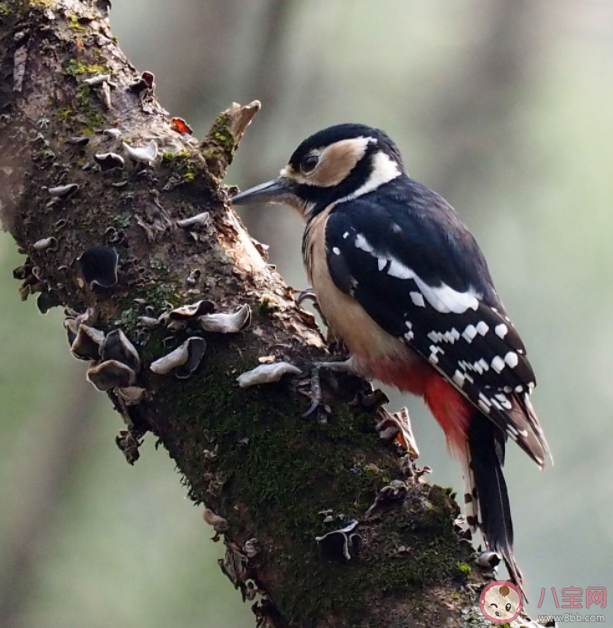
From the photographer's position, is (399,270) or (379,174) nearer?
(399,270)

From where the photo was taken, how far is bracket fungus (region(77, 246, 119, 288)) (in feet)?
5.82

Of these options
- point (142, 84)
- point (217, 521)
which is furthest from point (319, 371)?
point (142, 84)

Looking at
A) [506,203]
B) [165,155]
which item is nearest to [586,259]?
[506,203]

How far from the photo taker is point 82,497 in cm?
350

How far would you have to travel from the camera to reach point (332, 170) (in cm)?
266

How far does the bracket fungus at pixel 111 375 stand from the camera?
66.0 inches

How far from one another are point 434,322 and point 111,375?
0.94 meters

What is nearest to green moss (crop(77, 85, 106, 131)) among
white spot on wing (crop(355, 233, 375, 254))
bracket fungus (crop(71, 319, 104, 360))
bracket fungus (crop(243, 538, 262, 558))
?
bracket fungus (crop(71, 319, 104, 360))

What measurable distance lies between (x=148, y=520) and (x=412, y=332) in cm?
204

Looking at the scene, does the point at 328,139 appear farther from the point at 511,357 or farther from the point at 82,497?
the point at 82,497

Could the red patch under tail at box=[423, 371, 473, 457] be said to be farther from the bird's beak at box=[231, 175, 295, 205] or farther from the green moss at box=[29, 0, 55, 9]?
the green moss at box=[29, 0, 55, 9]

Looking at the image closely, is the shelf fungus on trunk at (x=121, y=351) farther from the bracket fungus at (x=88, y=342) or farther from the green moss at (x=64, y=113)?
the green moss at (x=64, y=113)

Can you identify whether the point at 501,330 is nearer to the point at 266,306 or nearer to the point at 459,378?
the point at 459,378

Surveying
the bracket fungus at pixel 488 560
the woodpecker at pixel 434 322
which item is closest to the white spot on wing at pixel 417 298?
the woodpecker at pixel 434 322
